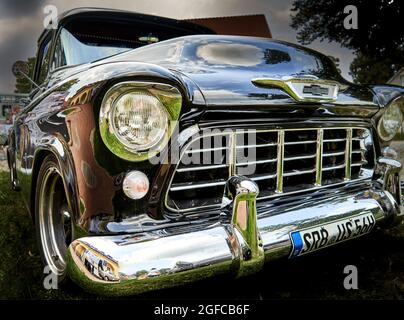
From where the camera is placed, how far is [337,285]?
1.90 metres

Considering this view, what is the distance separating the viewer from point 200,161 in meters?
1.56

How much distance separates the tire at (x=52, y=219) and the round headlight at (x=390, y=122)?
160 cm

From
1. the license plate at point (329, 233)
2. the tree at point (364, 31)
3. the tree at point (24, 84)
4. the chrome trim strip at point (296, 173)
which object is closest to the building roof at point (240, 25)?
the tree at point (364, 31)

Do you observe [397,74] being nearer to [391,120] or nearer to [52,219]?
[391,120]

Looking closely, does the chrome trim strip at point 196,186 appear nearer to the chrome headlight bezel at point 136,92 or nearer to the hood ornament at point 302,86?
the chrome headlight bezel at point 136,92

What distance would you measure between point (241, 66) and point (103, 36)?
3.14 ft

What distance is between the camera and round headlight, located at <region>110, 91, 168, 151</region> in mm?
1337

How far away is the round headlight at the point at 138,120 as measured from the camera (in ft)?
4.39

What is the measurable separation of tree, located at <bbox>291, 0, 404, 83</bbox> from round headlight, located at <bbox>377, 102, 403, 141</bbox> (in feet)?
0.80

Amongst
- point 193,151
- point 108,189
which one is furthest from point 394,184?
point 108,189

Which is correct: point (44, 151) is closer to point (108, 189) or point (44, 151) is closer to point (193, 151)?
point (108, 189)

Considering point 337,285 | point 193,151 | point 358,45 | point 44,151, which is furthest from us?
point 358,45

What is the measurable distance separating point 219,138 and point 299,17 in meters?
1.00

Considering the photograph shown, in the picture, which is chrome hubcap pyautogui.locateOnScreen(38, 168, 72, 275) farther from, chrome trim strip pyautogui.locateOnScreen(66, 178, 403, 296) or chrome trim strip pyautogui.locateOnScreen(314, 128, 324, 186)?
chrome trim strip pyautogui.locateOnScreen(314, 128, 324, 186)
